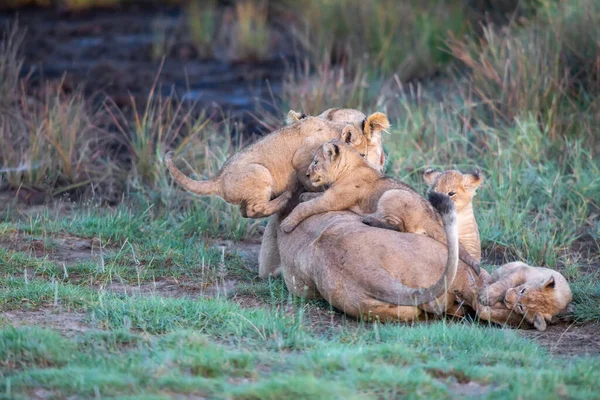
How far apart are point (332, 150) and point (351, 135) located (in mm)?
474

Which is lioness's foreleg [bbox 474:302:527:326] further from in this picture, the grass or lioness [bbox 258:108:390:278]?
lioness [bbox 258:108:390:278]

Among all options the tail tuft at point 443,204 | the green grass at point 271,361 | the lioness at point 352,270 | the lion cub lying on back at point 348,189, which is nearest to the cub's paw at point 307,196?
the lion cub lying on back at point 348,189

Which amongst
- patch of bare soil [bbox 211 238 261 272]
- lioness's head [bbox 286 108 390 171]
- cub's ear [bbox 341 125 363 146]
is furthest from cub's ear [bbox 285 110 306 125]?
patch of bare soil [bbox 211 238 261 272]

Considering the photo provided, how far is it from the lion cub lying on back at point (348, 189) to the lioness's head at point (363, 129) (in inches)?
12.7

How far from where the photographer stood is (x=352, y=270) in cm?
577

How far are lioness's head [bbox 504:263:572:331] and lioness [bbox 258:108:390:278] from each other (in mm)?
1641

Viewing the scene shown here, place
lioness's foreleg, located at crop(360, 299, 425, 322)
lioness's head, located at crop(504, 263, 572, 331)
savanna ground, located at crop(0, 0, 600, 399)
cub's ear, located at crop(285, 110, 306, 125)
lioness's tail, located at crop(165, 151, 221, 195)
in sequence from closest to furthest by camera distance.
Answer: savanna ground, located at crop(0, 0, 600, 399)
lioness's foreleg, located at crop(360, 299, 425, 322)
lioness's head, located at crop(504, 263, 572, 331)
lioness's tail, located at crop(165, 151, 221, 195)
cub's ear, located at crop(285, 110, 306, 125)

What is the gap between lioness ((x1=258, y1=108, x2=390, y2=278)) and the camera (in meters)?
6.96

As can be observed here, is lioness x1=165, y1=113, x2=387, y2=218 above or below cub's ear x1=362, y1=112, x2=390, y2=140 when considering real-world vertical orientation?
below

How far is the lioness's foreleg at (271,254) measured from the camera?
694 cm

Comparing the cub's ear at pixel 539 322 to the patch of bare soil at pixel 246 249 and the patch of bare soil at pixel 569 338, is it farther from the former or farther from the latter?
the patch of bare soil at pixel 246 249

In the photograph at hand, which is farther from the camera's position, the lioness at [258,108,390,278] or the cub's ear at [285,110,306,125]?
the cub's ear at [285,110,306,125]

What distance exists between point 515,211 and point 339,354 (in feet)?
13.3

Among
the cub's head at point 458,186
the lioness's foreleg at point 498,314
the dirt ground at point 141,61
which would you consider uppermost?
the cub's head at point 458,186
